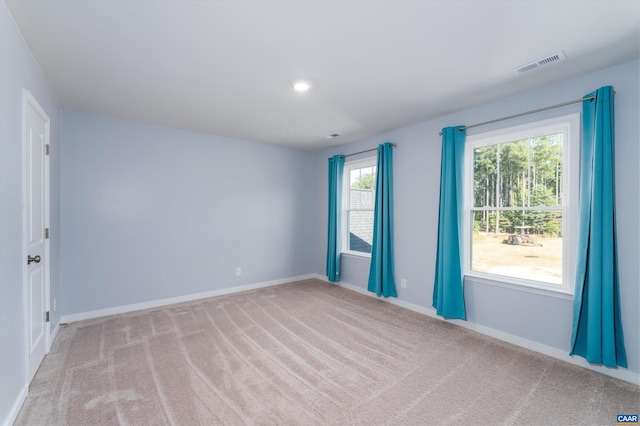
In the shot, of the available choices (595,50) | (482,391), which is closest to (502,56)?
(595,50)

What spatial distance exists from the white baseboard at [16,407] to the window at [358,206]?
403 cm

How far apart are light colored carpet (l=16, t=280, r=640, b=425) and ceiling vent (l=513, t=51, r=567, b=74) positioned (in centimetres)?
255

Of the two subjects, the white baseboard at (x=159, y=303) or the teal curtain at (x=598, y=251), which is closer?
the teal curtain at (x=598, y=251)

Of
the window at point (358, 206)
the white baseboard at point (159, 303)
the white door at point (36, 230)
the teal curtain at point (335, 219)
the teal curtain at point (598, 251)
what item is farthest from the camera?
the teal curtain at point (335, 219)

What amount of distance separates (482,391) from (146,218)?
13.8 feet

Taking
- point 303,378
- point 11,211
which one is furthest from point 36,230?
point 303,378

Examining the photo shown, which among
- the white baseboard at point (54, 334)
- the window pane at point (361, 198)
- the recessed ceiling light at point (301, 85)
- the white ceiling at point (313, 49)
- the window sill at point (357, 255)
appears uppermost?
the white ceiling at point (313, 49)

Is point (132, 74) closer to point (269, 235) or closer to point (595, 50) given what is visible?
point (269, 235)

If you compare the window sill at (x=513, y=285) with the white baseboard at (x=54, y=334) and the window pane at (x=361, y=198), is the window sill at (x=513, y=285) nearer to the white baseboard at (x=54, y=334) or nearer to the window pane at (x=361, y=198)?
the window pane at (x=361, y=198)

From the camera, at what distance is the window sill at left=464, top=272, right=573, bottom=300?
2.65 m

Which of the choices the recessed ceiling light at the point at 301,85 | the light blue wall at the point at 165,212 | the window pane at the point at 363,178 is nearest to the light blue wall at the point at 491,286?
the window pane at the point at 363,178

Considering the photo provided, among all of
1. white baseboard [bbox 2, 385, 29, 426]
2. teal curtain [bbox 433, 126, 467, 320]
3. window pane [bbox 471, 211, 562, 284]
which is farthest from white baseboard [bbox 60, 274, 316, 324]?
window pane [bbox 471, 211, 562, 284]

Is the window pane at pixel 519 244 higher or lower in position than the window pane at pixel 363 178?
lower

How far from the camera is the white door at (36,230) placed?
7.20ft
